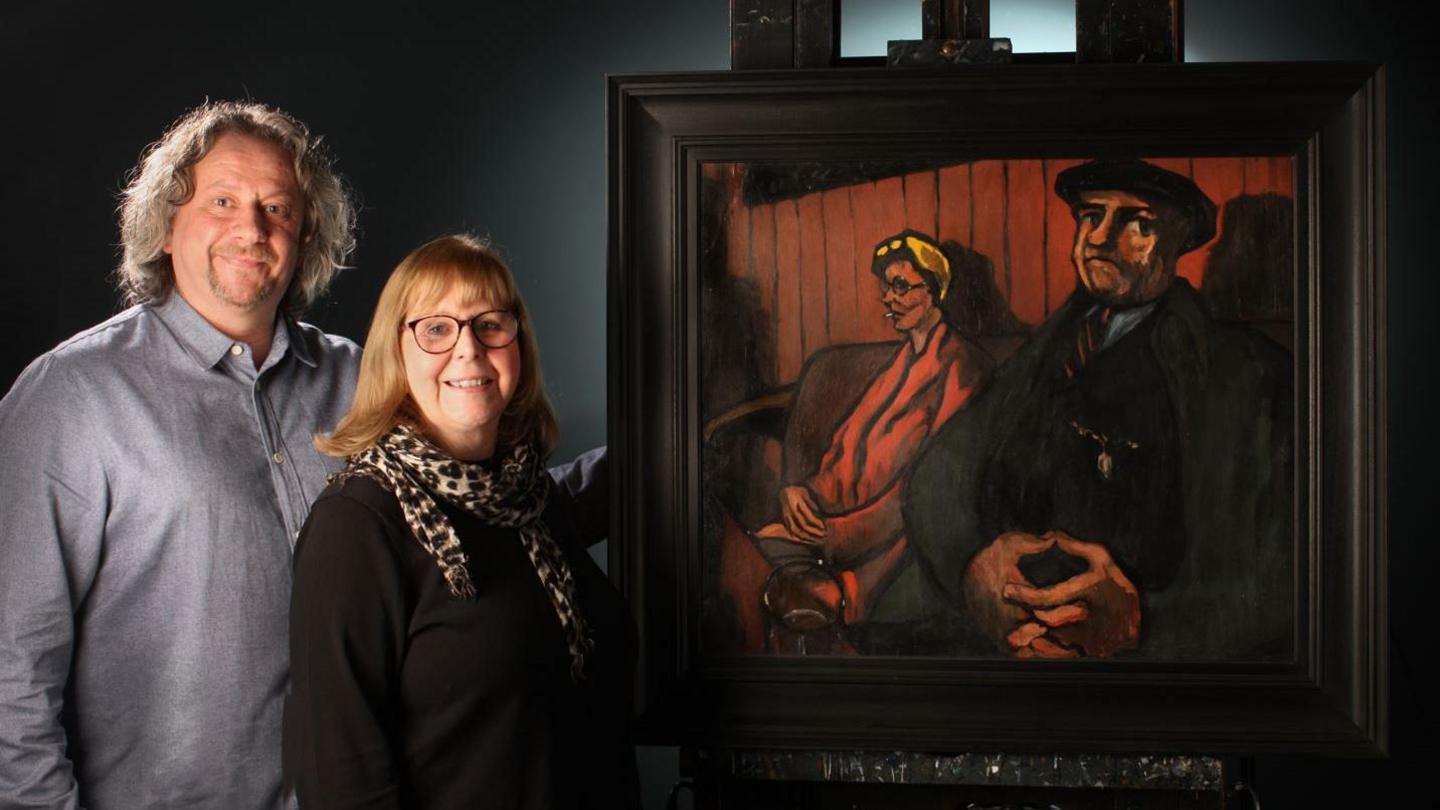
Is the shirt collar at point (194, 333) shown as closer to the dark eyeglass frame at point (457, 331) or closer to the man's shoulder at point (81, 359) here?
the man's shoulder at point (81, 359)

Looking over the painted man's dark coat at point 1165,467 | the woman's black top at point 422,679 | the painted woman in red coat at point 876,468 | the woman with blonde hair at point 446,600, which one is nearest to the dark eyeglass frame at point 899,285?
the painted woman in red coat at point 876,468

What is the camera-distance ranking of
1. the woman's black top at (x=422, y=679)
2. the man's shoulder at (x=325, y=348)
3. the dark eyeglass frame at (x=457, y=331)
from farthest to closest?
the man's shoulder at (x=325, y=348), the dark eyeglass frame at (x=457, y=331), the woman's black top at (x=422, y=679)

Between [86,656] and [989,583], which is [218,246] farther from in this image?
[989,583]

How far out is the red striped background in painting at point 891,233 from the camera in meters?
2.11

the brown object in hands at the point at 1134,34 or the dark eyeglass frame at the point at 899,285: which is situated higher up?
the brown object in hands at the point at 1134,34

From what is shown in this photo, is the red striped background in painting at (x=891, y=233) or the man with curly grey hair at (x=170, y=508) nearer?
the man with curly grey hair at (x=170, y=508)

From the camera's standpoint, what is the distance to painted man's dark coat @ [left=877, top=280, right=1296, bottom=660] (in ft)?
6.92

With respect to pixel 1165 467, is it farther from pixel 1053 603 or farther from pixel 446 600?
pixel 446 600

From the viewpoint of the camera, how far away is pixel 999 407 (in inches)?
84.1

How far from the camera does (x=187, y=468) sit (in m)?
2.02

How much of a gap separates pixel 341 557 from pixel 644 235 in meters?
0.74

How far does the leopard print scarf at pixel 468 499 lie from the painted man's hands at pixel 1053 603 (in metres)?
0.63

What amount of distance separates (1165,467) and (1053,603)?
263 mm

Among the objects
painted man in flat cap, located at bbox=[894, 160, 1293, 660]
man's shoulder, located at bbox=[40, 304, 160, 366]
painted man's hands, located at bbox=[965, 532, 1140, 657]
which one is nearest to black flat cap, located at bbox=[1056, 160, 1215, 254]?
painted man in flat cap, located at bbox=[894, 160, 1293, 660]
